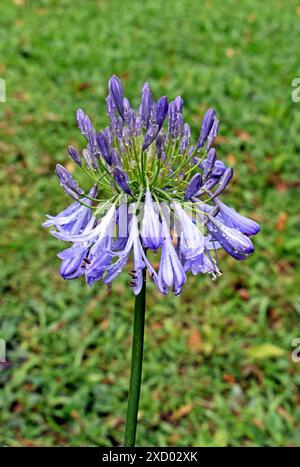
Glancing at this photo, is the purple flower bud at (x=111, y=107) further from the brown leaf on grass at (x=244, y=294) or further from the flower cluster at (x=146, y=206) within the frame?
the brown leaf on grass at (x=244, y=294)

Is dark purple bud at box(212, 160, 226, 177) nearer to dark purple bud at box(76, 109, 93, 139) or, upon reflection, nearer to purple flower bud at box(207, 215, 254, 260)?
purple flower bud at box(207, 215, 254, 260)

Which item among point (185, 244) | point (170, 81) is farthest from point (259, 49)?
point (185, 244)

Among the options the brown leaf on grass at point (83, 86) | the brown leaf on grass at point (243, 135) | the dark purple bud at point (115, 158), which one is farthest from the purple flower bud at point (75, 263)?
the brown leaf on grass at point (83, 86)

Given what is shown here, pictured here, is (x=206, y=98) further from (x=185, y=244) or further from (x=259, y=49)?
(x=185, y=244)

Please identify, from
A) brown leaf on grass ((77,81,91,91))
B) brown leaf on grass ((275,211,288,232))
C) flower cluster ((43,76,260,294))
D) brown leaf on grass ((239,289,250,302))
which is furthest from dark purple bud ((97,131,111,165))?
brown leaf on grass ((77,81,91,91))

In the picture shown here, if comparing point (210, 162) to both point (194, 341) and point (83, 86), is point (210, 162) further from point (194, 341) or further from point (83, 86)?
point (83, 86)

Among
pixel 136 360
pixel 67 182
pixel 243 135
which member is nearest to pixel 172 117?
pixel 67 182
